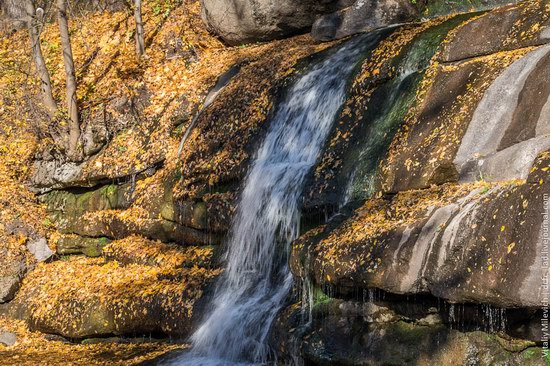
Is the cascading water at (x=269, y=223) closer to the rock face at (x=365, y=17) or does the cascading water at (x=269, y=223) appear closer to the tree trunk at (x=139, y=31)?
the rock face at (x=365, y=17)

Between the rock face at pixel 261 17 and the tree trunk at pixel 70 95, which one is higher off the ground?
the rock face at pixel 261 17

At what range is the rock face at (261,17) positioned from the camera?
1446 centimetres

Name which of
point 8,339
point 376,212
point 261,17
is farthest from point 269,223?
point 261,17

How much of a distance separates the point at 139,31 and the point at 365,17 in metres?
5.46

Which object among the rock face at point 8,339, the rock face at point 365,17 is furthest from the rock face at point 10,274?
the rock face at point 365,17

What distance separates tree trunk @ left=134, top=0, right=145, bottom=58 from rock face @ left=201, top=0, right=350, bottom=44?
163 cm

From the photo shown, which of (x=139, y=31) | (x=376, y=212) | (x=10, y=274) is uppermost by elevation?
(x=139, y=31)

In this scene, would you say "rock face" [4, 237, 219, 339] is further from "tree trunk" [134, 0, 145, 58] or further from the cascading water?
"tree trunk" [134, 0, 145, 58]

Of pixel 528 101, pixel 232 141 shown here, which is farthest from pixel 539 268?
pixel 232 141

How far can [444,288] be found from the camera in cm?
613

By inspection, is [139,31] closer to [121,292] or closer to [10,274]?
[10,274]

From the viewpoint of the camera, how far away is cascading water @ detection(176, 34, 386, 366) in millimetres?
8797

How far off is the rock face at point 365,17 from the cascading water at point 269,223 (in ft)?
4.49

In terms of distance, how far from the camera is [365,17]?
13016 mm
